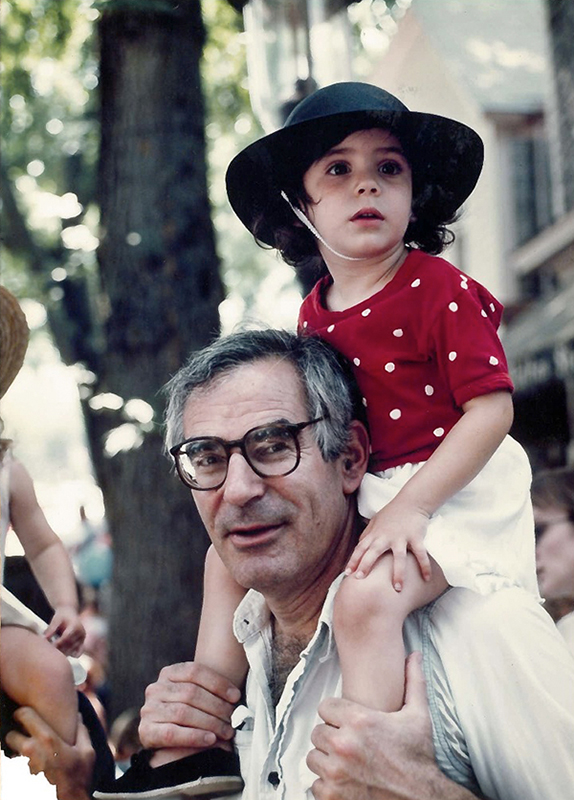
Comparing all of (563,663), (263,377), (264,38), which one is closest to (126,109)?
(264,38)

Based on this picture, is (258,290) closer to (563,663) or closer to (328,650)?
(328,650)

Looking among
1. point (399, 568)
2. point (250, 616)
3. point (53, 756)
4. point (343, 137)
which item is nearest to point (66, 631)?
point (53, 756)

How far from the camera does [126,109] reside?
294 cm

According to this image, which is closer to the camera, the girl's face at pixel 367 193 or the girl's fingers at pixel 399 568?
the girl's fingers at pixel 399 568

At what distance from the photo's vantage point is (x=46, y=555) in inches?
99.3

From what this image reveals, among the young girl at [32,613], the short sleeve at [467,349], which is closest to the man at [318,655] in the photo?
the young girl at [32,613]

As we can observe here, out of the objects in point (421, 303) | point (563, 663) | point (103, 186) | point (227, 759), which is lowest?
point (227, 759)

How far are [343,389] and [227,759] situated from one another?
0.79 m

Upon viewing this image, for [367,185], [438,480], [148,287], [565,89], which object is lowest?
[438,480]

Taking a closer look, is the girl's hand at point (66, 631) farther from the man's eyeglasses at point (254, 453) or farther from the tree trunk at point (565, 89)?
the tree trunk at point (565, 89)

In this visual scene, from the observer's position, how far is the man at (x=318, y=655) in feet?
6.67

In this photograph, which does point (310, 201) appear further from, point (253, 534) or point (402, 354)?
point (253, 534)

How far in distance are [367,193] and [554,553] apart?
106 centimetres

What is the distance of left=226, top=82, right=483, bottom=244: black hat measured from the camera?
7.16 feet
